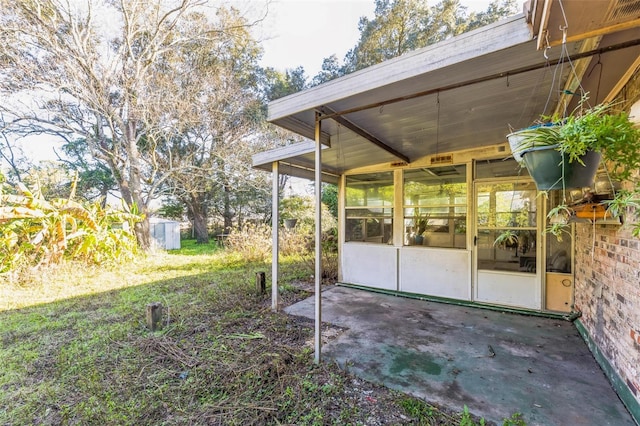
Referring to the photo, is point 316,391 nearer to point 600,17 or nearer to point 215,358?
point 215,358

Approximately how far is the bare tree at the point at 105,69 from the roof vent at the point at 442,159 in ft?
26.2

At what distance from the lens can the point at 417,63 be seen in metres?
1.96

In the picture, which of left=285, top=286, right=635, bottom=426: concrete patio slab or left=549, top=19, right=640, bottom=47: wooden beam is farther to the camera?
left=285, top=286, right=635, bottom=426: concrete patio slab

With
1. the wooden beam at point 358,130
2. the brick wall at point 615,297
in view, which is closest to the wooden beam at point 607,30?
the brick wall at point 615,297

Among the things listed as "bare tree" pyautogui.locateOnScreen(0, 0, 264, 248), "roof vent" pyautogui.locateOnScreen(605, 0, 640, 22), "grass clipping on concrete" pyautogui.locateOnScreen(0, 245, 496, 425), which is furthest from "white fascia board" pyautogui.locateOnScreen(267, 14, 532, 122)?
"bare tree" pyautogui.locateOnScreen(0, 0, 264, 248)

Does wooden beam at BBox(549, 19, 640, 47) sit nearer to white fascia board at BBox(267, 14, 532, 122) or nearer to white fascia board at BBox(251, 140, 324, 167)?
white fascia board at BBox(267, 14, 532, 122)

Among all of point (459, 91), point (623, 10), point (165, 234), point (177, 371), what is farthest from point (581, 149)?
point (165, 234)

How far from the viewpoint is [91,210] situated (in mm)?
6641

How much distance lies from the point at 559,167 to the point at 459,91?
146 cm

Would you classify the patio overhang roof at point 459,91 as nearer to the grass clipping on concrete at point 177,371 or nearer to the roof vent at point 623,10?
the roof vent at point 623,10

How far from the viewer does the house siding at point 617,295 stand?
1.91 meters

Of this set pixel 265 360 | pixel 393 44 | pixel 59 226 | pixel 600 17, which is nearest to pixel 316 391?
pixel 265 360

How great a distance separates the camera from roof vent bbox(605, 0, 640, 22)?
1.19m

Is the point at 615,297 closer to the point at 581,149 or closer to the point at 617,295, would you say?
the point at 617,295
